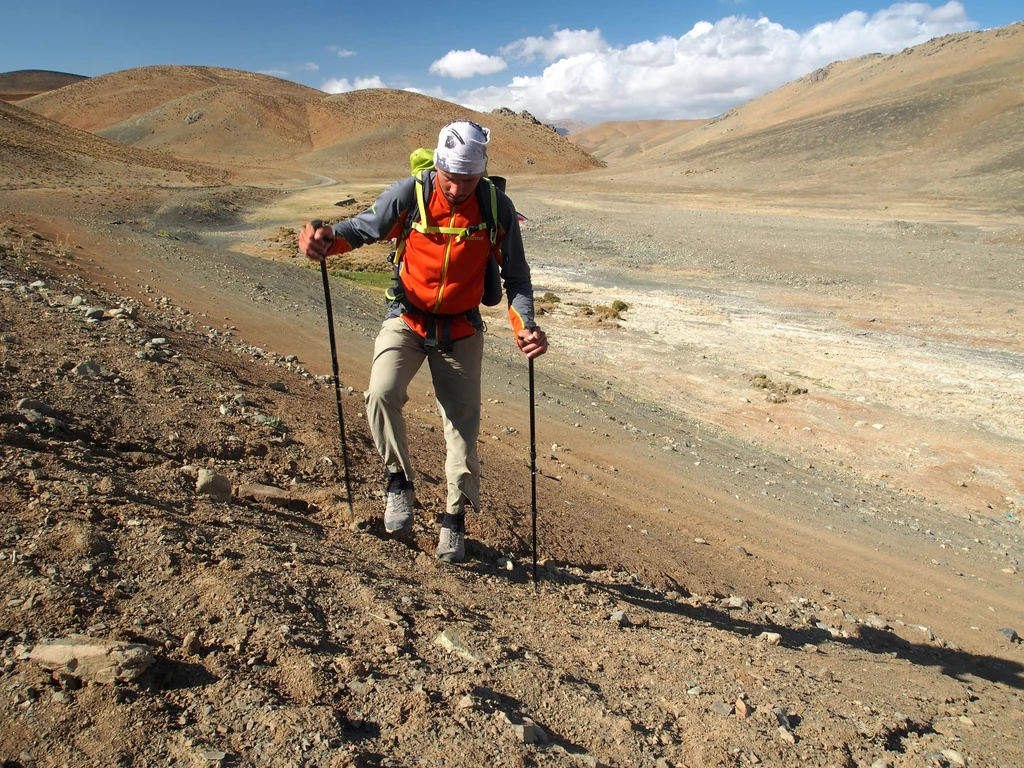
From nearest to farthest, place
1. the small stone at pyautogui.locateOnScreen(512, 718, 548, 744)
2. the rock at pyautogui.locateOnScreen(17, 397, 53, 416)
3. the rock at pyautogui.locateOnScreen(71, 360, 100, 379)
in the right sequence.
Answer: the small stone at pyautogui.locateOnScreen(512, 718, 548, 744)
the rock at pyautogui.locateOnScreen(17, 397, 53, 416)
the rock at pyautogui.locateOnScreen(71, 360, 100, 379)

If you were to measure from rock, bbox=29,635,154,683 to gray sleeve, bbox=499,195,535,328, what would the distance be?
7.98 ft

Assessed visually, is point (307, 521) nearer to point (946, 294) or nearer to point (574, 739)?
point (574, 739)

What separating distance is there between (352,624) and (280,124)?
338ft

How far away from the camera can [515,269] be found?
159 inches

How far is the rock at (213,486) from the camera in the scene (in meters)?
3.95

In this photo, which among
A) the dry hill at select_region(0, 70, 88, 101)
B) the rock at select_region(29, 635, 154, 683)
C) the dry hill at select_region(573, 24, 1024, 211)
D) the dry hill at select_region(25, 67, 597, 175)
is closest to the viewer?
the rock at select_region(29, 635, 154, 683)

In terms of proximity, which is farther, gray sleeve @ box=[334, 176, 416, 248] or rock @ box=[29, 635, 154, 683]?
gray sleeve @ box=[334, 176, 416, 248]

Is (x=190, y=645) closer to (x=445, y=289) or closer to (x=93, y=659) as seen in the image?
(x=93, y=659)

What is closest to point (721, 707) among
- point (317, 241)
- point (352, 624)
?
point (352, 624)

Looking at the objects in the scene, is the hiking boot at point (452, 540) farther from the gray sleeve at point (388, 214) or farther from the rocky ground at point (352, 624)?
the gray sleeve at point (388, 214)

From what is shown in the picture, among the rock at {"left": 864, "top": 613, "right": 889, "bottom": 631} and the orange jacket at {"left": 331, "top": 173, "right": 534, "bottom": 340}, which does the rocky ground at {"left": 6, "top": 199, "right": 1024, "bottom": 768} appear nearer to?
the rock at {"left": 864, "top": 613, "right": 889, "bottom": 631}

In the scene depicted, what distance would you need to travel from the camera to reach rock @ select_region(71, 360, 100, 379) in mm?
4918

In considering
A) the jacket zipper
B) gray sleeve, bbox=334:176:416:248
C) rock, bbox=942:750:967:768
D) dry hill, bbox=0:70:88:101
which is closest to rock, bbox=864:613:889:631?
rock, bbox=942:750:967:768

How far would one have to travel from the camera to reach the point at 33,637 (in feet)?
7.83
